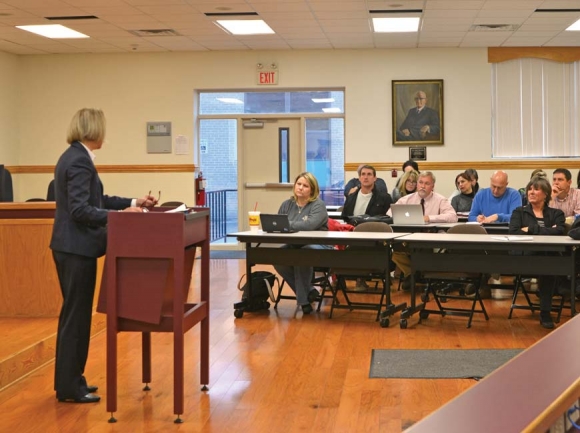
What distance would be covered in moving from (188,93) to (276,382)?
8713mm

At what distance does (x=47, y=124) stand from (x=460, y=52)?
6.89 metres

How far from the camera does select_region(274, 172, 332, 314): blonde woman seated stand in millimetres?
7438

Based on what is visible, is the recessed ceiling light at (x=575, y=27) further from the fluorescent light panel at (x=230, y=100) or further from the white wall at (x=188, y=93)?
the fluorescent light panel at (x=230, y=100)

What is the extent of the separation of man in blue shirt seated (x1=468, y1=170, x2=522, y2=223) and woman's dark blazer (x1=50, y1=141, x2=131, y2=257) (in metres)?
5.29

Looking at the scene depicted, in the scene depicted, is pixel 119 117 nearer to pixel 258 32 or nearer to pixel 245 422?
pixel 258 32

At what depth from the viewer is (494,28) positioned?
431 inches

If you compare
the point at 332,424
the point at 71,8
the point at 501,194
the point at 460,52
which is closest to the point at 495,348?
the point at 332,424

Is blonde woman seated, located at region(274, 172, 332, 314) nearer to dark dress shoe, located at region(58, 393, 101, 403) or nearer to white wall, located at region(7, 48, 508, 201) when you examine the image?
dark dress shoe, located at region(58, 393, 101, 403)

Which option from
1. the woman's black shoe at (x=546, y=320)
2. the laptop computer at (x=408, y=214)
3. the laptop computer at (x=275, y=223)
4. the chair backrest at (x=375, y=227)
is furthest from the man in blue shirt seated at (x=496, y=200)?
the laptop computer at (x=275, y=223)

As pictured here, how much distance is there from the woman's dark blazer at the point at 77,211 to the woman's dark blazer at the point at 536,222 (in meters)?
4.21

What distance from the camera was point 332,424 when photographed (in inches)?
161

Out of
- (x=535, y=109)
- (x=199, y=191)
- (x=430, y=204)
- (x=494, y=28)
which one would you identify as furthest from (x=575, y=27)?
(x=199, y=191)

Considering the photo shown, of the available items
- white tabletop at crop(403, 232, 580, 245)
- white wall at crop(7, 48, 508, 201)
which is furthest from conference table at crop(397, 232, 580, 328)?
white wall at crop(7, 48, 508, 201)

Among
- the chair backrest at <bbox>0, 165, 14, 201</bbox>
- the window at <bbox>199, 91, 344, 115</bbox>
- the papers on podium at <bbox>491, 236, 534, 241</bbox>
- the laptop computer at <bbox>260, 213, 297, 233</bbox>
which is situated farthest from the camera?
the window at <bbox>199, 91, 344, 115</bbox>
